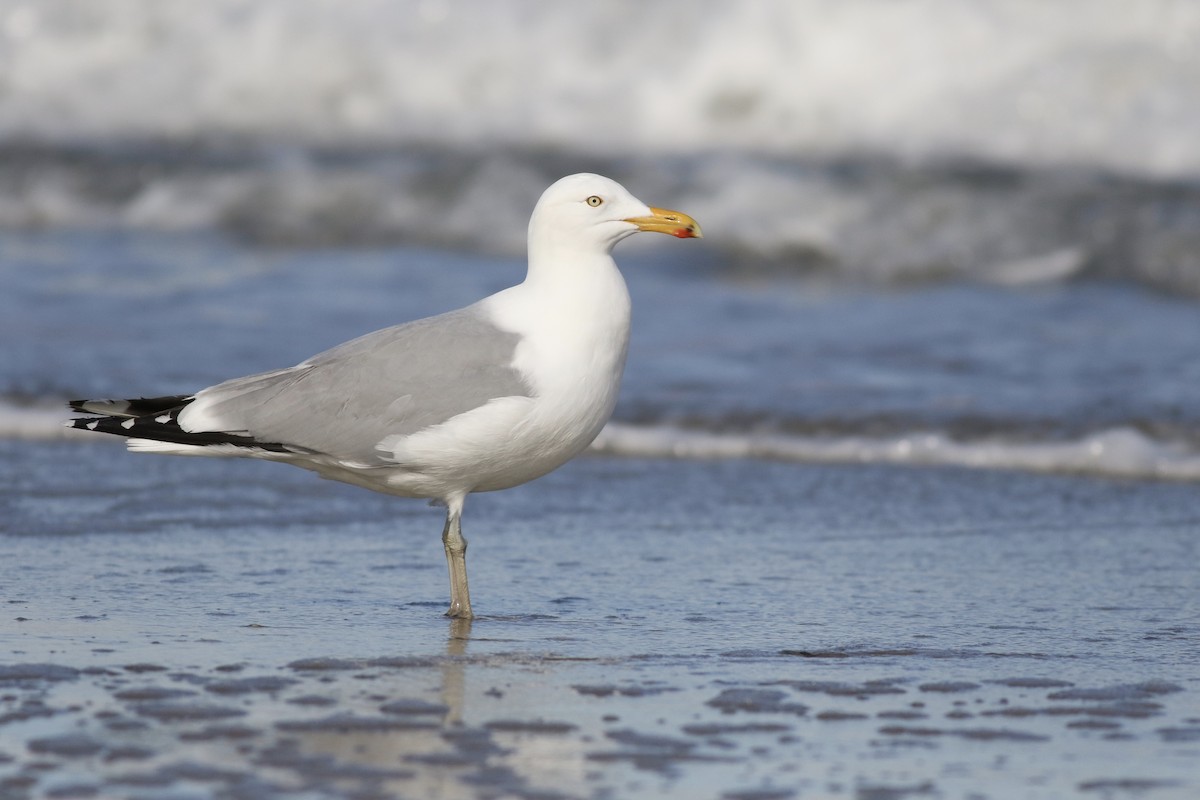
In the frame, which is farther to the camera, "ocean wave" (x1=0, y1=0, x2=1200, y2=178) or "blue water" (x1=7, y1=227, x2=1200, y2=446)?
"ocean wave" (x1=0, y1=0, x2=1200, y2=178)

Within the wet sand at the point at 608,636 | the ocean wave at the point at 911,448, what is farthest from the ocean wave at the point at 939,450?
the wet sand at the point at 608,636

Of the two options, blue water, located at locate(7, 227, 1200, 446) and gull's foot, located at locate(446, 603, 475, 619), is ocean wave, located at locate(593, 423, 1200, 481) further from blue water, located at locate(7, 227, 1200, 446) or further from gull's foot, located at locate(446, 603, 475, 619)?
gull's foot, located at locate(446, 603, 475, 619)

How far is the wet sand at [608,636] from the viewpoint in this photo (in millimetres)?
3354

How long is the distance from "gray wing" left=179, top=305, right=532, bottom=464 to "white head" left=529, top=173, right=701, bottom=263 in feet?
1.00

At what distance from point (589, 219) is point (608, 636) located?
120 cm

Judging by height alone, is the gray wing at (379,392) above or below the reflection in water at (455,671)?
above

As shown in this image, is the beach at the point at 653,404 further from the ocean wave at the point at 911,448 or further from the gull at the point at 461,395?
the gull at the point at 461,395

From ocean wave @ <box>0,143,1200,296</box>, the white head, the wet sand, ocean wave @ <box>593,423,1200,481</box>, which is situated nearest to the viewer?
the wet sand

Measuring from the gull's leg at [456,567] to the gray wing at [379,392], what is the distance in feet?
0.95

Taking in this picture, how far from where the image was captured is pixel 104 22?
15.3 m

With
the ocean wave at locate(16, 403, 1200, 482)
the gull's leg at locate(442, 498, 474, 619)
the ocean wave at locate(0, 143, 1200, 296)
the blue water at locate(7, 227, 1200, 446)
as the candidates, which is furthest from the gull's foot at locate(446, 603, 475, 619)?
the ocean wave at locate(0, 143, 1200, 296)


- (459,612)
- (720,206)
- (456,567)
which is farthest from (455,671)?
(720,206)

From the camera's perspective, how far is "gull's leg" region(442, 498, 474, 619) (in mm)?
4762

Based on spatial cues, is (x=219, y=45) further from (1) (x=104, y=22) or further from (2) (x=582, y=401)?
(2) (x=582, y=401)
